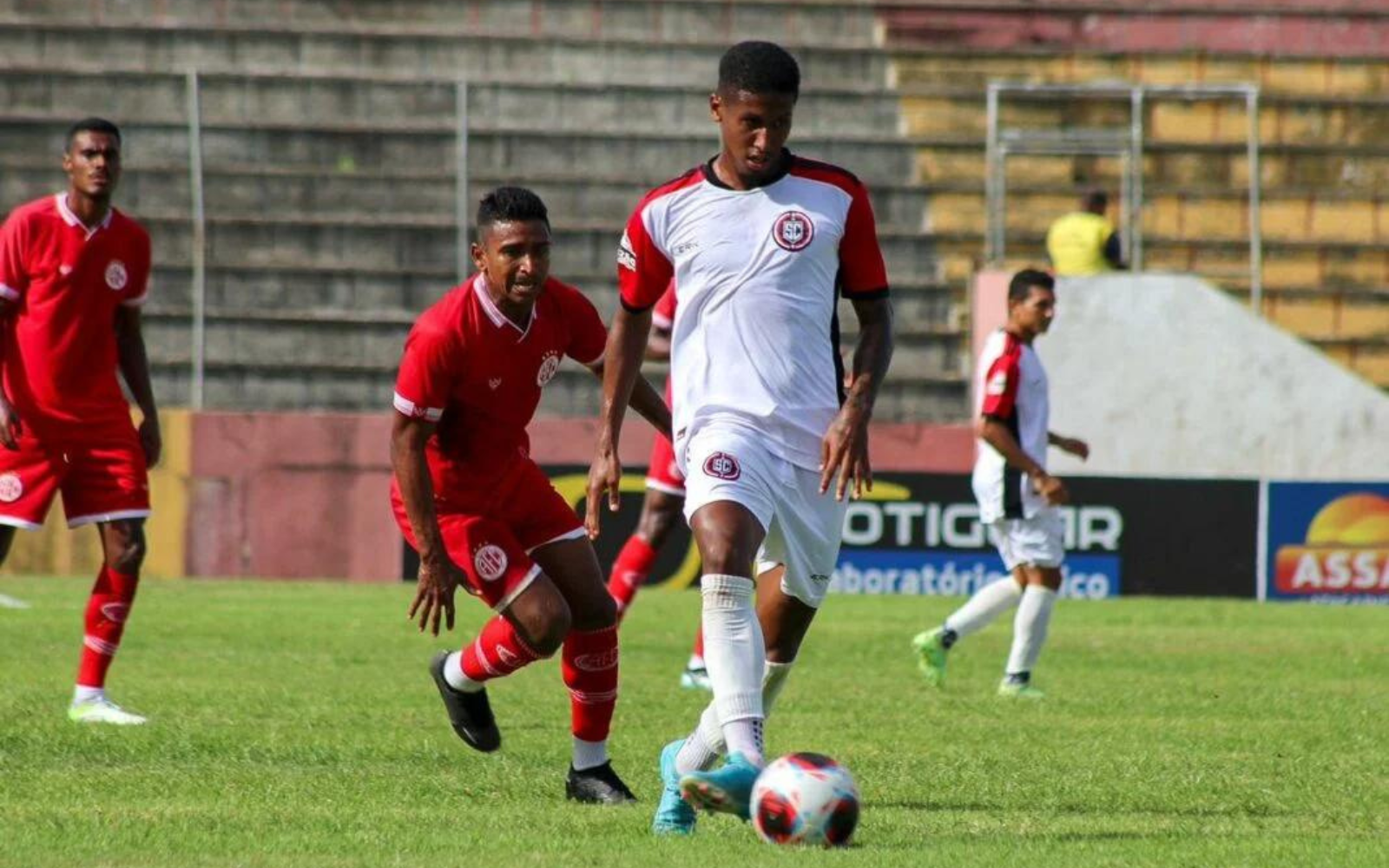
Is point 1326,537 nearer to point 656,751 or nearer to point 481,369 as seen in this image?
point 656,751

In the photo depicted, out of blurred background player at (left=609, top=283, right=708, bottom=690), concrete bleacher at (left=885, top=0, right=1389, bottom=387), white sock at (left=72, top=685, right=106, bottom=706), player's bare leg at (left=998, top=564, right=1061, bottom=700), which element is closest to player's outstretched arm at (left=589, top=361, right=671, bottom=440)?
white sock at (left=72, top=685, right=106, bottom=706)

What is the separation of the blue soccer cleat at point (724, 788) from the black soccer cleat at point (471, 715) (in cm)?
210

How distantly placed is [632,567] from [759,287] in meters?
5.55

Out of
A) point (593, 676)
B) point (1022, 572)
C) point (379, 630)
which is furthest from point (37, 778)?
point (379, 630)

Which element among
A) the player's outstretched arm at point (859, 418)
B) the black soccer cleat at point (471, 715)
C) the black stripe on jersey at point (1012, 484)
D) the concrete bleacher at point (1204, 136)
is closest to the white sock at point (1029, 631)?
the black stripe on jersey at point (1012, 484)

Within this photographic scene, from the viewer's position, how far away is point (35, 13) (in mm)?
23844

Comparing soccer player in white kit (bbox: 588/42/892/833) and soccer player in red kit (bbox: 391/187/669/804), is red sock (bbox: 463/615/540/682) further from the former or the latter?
soccer player in white kit (bbox: 588/42/892/833)

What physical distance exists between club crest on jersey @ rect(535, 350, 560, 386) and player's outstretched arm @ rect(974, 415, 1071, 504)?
13.6 feet

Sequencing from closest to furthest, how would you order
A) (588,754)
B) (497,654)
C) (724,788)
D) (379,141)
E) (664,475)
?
1. (724,788)
2. (588,754)
3. (497,654)
4. (664,475)
5. (379,141)

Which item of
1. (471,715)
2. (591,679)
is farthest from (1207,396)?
(591,679)

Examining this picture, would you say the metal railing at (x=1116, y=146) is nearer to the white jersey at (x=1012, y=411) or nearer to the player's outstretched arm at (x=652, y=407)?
the white jersey at (x=1012, y=411)

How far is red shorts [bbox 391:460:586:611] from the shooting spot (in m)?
7.55

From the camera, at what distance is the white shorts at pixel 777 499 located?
650 cm

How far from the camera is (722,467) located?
650 centimetres
